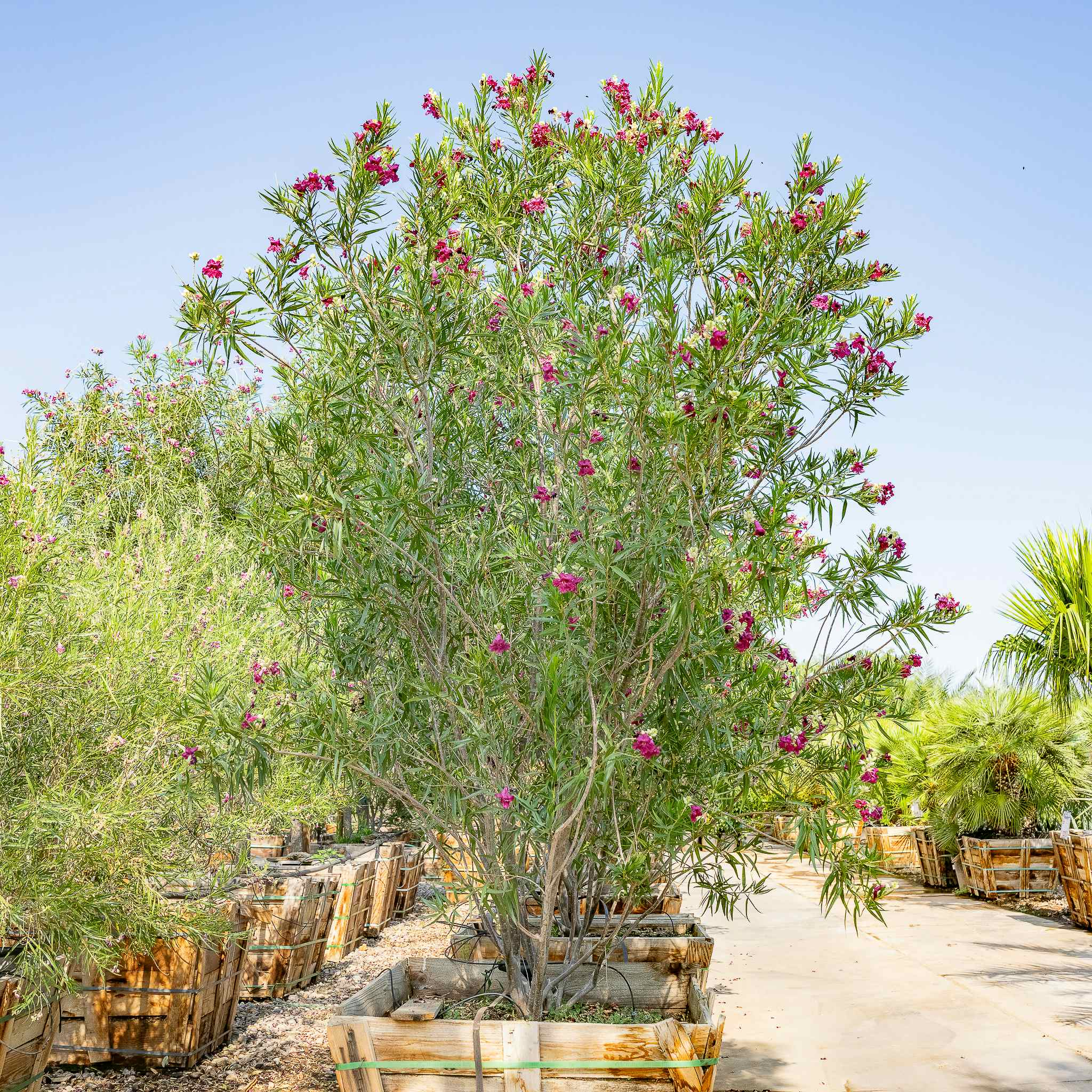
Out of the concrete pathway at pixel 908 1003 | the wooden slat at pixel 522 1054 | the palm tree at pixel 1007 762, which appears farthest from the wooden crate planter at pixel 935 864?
the wooden slat at pixel 522 1054

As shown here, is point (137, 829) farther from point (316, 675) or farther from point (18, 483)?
point (18, 483)

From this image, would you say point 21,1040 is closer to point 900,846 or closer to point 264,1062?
point 264,1062

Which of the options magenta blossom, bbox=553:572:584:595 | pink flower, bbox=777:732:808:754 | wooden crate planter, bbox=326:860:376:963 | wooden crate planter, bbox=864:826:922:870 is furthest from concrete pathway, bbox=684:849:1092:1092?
wooden crate planter, bbox=864:826:922:870

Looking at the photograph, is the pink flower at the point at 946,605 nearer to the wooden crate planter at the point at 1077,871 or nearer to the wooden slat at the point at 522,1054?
the wooden slat at the point at 522,1054

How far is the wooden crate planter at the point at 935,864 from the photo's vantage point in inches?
536

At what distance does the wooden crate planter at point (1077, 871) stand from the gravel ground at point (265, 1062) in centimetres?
679

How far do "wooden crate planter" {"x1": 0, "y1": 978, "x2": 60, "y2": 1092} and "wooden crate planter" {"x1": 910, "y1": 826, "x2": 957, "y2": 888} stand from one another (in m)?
11.8

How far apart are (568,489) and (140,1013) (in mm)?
3822

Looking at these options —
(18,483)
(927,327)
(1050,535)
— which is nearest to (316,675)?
(18,483)

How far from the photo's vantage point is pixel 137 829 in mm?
4586

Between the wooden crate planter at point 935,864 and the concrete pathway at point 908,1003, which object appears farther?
the wooden crate planter at point 935,864

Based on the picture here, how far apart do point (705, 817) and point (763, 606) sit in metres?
1.04

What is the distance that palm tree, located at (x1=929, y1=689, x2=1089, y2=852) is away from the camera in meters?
11.4

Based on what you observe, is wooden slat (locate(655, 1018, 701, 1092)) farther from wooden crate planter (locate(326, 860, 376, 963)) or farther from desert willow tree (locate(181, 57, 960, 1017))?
wooden crate planter (locate(326, 860, 376, 963))
